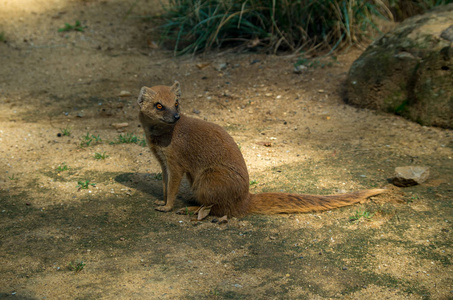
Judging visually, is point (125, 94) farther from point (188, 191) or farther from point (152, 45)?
point (188, 191)

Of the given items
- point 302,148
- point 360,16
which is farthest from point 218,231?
point 360,16

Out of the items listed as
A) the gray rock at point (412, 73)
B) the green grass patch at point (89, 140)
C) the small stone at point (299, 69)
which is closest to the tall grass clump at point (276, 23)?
the small stone at point (299, 69)

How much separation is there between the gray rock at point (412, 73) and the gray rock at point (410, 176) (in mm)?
1382

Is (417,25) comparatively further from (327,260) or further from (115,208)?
(115,208)

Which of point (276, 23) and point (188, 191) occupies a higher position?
point (276, 23)

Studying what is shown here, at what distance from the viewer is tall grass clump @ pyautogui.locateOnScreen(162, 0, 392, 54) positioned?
648 centimetres

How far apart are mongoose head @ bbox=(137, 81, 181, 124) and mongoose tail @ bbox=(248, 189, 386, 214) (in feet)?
3.00

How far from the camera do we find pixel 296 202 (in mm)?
3432

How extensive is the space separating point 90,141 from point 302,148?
225 centimetres

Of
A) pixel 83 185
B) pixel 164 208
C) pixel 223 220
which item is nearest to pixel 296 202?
pixel 223 220

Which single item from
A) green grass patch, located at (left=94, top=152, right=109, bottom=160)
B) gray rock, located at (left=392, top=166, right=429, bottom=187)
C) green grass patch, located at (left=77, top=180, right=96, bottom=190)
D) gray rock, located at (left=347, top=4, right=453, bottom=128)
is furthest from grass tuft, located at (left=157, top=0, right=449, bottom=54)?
green grass patch, located at (left=77, top=180, right=96, bottom=190)

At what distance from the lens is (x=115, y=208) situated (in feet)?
11.7

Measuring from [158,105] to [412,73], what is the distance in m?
3.26

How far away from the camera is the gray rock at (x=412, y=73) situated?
16.1 ft
